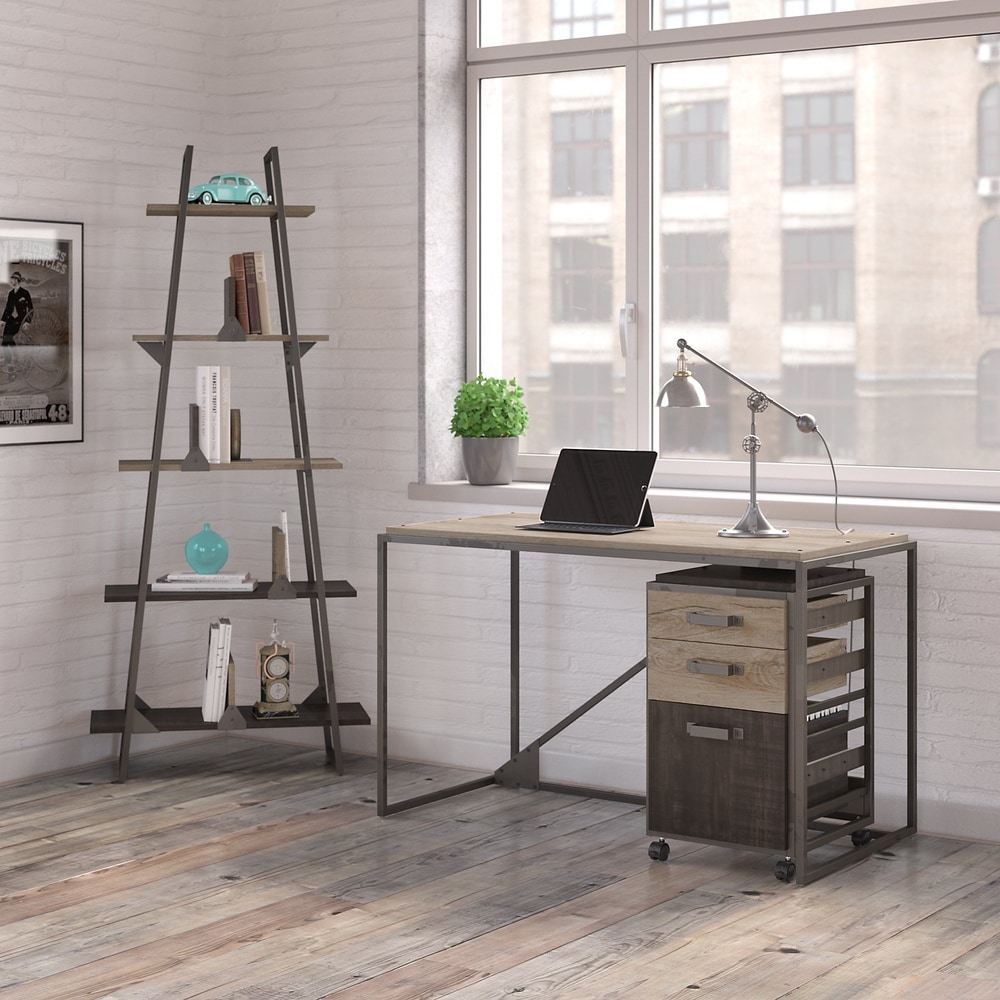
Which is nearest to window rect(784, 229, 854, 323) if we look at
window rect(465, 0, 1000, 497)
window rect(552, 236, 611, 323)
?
window rect(465, 0, 1000, 497)

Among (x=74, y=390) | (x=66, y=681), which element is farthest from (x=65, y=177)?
(x=66, y=681)

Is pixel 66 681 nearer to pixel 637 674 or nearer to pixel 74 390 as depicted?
pixel 74 390

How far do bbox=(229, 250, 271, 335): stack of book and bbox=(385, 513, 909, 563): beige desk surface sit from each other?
94 cm

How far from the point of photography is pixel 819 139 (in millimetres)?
4367

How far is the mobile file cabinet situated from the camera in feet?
11.8

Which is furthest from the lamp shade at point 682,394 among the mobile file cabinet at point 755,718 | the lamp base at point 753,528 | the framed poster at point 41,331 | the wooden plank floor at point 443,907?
the framed poster at point 41,331

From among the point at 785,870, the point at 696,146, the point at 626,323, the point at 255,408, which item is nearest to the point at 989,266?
the point at 696,146

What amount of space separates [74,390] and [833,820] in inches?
99.7

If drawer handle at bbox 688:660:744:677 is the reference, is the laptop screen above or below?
above

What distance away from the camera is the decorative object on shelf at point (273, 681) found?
476 cm

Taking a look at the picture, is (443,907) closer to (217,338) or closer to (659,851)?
(659,851)

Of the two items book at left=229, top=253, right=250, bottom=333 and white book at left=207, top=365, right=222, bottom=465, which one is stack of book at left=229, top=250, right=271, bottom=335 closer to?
book at left=229, top=253, right=250, bottom=333

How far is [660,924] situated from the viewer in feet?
11.0

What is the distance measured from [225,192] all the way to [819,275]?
1762 mm
